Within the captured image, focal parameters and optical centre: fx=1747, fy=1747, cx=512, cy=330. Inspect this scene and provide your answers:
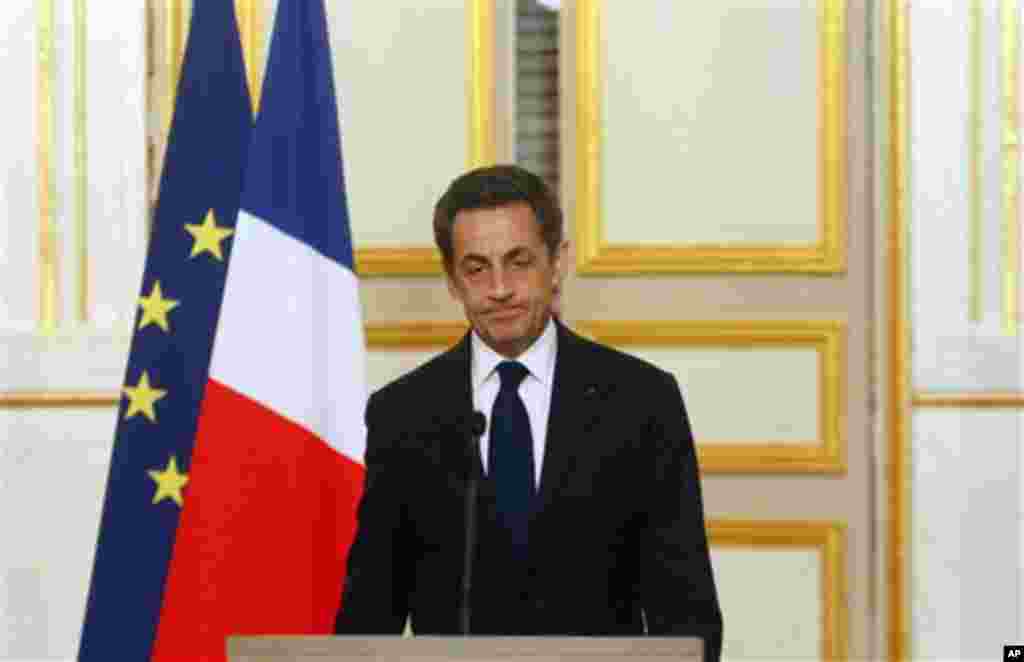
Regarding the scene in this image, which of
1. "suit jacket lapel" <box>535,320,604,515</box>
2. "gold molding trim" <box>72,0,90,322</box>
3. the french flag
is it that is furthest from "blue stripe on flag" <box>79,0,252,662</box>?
"suit jacket lapel" <box>535,320,604,515</box>

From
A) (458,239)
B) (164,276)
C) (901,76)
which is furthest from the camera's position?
(901,76)

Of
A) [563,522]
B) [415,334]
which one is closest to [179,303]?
[415,334]

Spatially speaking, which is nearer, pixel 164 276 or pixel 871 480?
pixel 164 276

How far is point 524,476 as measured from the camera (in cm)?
258

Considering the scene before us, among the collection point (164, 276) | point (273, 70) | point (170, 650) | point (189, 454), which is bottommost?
point (170, 650)

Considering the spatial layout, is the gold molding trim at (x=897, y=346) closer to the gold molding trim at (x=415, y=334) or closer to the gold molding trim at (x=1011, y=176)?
the gold molding trim at (x=1011, y=176)

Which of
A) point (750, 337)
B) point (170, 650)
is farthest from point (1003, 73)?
point (170, 650)

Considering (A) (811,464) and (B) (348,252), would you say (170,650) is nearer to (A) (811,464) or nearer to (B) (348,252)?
(B) (348,252)

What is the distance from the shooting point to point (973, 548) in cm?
378

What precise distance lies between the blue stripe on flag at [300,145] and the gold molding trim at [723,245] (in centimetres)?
79

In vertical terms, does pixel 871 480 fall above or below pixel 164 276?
below

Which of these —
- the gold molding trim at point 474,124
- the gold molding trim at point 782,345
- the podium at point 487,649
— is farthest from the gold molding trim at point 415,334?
the podium at point 487,649

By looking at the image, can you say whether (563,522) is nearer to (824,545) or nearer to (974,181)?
(824,545)

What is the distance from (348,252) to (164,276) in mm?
359
